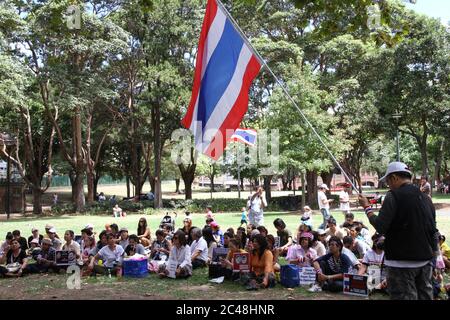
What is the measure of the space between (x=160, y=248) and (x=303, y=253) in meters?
3.41

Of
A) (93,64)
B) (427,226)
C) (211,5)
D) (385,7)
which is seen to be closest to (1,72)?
(93,64)

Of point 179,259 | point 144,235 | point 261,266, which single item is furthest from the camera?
point 144,235

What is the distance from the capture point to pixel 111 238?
10680mm

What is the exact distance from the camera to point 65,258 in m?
10.7

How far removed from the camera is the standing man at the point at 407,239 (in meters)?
4.51

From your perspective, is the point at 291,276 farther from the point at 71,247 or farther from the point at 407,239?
the point at 71,247

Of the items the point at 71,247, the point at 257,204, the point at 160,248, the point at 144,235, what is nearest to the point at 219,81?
the point at 160,248

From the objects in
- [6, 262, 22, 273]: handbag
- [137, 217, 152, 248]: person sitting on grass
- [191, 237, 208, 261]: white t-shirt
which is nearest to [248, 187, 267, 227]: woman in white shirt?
[137, 217, 152, 248]: person sitting on grass

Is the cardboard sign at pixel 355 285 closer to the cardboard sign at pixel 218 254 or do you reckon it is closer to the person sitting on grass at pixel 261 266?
the person sitting on grass at pixel 261 266

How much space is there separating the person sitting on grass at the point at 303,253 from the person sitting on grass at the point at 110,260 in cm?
362

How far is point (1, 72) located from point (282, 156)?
15171mm

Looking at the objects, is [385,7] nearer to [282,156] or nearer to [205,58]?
[205,58]

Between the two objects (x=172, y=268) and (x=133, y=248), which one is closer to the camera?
(x=172, y=268)
